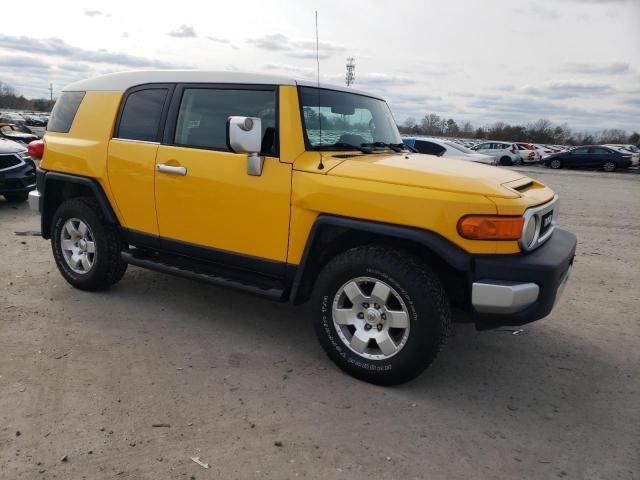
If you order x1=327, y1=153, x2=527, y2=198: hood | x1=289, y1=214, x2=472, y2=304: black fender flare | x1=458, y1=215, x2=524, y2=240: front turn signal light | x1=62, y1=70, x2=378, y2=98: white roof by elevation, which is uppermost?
x1=62, y1=70, x2=378, y2=98: white roof

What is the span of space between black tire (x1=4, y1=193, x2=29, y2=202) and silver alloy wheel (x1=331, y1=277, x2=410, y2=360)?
7.96 metres

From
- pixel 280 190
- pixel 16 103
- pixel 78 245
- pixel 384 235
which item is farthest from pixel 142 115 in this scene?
pixel 16 103

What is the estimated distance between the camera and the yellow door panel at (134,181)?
4.29 m

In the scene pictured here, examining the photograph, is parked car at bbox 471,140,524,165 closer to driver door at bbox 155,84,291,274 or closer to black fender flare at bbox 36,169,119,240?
black fender flare at bbox 36,169,119,240

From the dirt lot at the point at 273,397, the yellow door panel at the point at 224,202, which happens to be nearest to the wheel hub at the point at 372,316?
the dirt lot at the point at 273,397

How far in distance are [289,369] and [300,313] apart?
3.69 ft

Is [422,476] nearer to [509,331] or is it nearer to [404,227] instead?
[404,227]

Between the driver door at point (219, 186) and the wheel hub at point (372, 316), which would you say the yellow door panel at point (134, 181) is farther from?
the wheel hub at point (372, 316)

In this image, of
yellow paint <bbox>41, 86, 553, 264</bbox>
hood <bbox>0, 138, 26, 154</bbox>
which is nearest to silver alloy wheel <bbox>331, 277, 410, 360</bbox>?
yellow paint <bbox>41, 86, 553, 264</bbox>

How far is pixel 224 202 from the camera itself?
3867 mm

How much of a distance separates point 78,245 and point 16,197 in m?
5.77

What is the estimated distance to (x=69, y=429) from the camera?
2.86m

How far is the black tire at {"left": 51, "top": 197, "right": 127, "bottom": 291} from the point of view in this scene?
471 cm

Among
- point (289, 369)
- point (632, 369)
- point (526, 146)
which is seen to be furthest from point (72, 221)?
point (526, 146)
